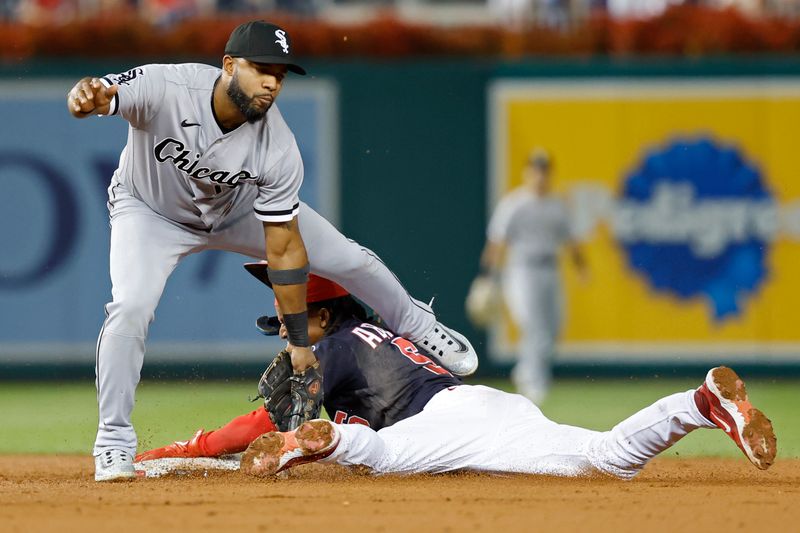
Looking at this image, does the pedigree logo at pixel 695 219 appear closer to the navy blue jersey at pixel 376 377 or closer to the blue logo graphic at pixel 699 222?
the blue logo graphic at pixel 699 222

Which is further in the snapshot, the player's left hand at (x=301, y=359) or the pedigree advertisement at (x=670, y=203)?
the pedigree advertisement at (x=670, y=203)

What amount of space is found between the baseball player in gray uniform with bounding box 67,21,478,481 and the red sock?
397mm

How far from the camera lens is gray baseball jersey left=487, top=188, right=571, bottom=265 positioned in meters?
11.2

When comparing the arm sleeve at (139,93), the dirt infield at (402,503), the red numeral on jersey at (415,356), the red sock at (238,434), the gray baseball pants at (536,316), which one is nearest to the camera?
the dirt infield at (402,503)

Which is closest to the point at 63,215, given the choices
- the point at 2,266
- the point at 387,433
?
the point at 2,266

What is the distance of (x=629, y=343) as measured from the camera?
12133mm

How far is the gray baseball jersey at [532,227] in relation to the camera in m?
11.2

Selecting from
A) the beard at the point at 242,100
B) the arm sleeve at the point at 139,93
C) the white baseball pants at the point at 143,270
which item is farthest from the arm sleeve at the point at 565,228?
the arm sleeve at the point at 139,93

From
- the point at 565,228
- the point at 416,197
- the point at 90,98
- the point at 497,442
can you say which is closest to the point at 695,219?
the point at 565,228

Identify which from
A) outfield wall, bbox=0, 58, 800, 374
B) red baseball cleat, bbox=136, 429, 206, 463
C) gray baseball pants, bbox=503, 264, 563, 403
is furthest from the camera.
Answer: outfield wall, bbox=0, 58, 800, 374

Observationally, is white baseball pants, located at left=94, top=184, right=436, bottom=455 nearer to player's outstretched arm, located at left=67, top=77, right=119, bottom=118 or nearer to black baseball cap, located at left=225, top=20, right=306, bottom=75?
player's outstretched arm, located at left=67, top=77, right=119, bottom=118

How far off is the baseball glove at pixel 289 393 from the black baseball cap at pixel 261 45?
1320 mm

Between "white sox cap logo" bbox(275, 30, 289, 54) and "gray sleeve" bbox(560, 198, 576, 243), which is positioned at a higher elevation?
"white sox cap logo" bbox(275, 30, 289, 54)

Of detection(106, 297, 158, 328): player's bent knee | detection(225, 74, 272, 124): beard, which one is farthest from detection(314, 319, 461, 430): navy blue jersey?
detection(225, 74, 272, 124): beard
